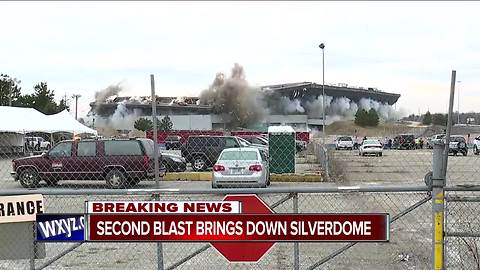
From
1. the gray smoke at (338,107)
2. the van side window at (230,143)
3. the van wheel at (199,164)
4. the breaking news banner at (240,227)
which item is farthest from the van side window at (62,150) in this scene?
the gray smoke at (338,107)

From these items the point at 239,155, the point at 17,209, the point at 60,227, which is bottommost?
the point at 239,155

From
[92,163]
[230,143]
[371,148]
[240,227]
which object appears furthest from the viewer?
[371,148]

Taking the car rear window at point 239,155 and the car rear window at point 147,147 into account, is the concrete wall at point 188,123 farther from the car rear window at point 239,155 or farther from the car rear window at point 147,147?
the car rear window at point 239,155

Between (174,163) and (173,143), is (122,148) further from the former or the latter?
(173,143)

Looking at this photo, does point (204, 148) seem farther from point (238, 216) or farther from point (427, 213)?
point (238, 216)

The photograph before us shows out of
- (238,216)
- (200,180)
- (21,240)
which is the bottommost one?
(200,180)

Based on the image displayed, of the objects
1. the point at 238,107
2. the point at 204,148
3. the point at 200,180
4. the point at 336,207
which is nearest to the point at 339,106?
the point at 238,107

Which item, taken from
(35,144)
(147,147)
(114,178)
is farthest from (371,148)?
(114,178)
